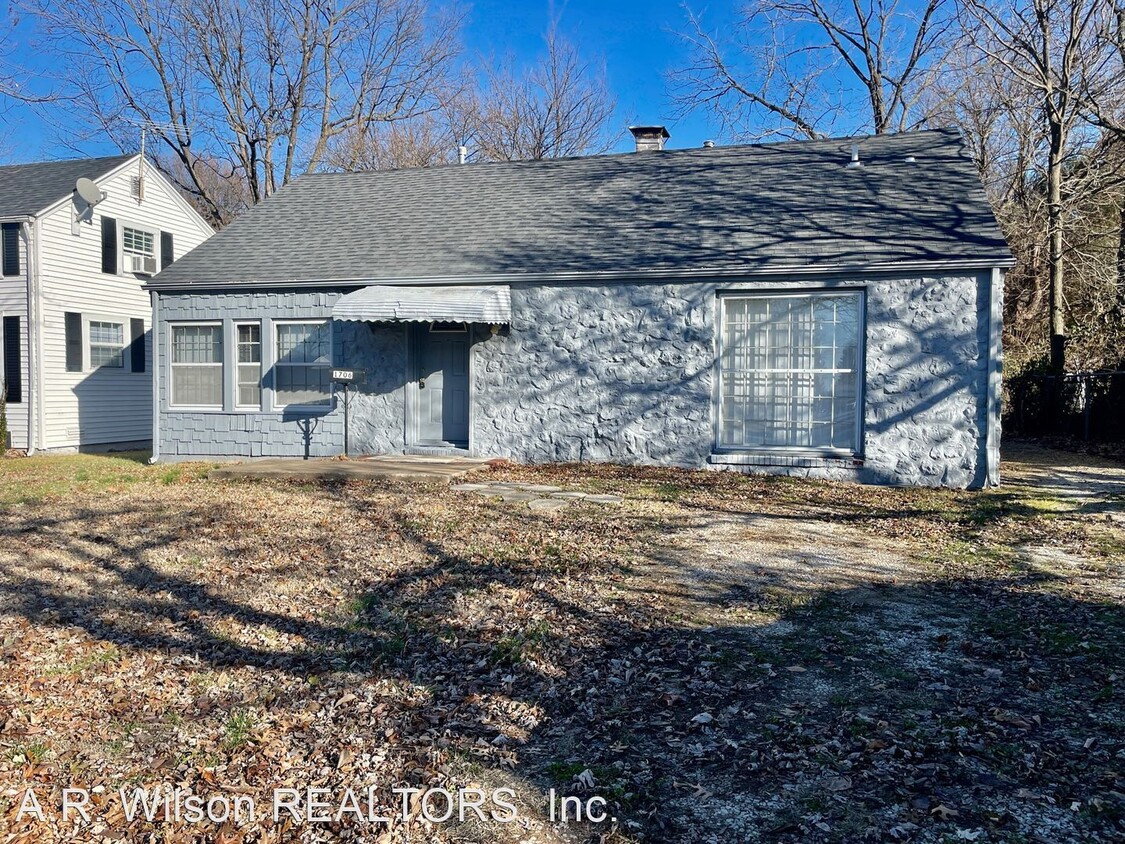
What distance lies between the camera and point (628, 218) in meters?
12.5

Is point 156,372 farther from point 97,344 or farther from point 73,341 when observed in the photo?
point 97,344

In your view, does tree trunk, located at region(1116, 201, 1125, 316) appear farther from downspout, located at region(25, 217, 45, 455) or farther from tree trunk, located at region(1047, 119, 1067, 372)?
downspout, located at region(25, 217, 45, 455)

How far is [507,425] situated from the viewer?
11.8m

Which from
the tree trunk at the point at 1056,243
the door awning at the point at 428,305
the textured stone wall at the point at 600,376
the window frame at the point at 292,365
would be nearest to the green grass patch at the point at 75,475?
the window frame at the point at 292,365

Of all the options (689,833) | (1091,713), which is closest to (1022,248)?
(1091,713)

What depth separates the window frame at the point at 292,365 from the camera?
12391 millimetres

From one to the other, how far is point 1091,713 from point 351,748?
10.5 ft

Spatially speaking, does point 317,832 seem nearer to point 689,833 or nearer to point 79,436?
point 689,833

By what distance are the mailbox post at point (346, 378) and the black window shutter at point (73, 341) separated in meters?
8.33

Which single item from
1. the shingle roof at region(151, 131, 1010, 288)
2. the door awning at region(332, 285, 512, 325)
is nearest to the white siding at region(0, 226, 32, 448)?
the shingle roof at region(151, 131, 1010, 288)

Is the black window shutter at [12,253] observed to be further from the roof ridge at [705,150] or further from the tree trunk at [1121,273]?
the tree trunk at [1121,273]

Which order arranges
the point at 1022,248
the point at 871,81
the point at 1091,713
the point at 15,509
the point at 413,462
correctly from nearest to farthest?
the point at 1091,713 < the point at 15,509 < the point at 413,462 < the point at 1022,248 < the point at 871,81

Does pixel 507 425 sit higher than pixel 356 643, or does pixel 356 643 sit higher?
pixel 507 425

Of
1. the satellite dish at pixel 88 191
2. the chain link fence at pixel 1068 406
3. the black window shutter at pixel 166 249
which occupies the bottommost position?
the chain link fence at pixel 1068 406
